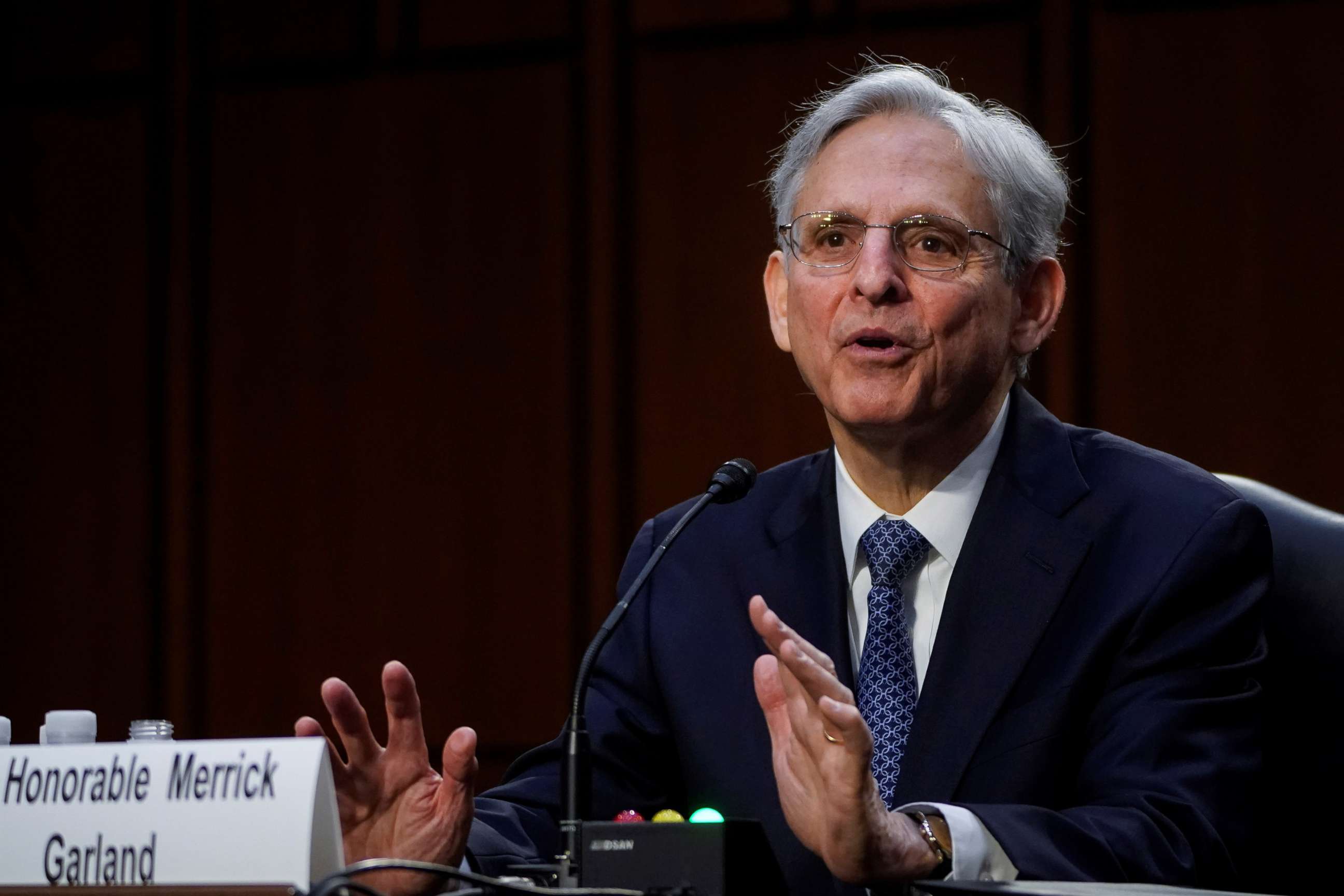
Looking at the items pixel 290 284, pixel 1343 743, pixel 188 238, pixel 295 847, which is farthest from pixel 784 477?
pixel 188 238

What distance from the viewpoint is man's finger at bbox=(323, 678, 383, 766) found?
126 centimetres

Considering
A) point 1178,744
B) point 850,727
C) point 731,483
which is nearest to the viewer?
point 850,727

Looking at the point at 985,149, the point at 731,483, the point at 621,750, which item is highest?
the point at 985,149

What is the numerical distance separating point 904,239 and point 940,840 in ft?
2.63

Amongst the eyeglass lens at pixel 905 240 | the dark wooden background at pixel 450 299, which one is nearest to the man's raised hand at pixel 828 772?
the eyeglass lens at pixel 905 240

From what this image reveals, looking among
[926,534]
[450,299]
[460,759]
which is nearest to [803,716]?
[460,759]

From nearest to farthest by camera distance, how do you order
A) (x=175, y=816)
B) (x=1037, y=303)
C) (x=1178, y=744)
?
(x=175, y=816)
(x=1178, y=744)
(x=1037, y=303)

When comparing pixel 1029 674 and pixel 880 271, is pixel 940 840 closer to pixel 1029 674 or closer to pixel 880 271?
pixel 1029 674

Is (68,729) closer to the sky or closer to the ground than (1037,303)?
closer to the ground

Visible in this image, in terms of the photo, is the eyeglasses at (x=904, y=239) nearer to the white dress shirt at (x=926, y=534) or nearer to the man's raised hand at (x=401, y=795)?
the white dress shirt at (x=926, y=534)

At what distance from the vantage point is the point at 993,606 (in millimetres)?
1673

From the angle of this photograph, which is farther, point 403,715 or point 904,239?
point 904,239

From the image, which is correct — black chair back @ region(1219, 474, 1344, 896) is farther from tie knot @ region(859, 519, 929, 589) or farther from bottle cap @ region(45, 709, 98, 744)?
bottle cap @ region(45, 709, 98, 744)

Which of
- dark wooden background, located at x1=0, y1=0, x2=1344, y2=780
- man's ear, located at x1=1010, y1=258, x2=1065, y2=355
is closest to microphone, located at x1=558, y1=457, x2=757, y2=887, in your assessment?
man's ear, located at x1=1010, y1=258, x2=1065, y2=355
